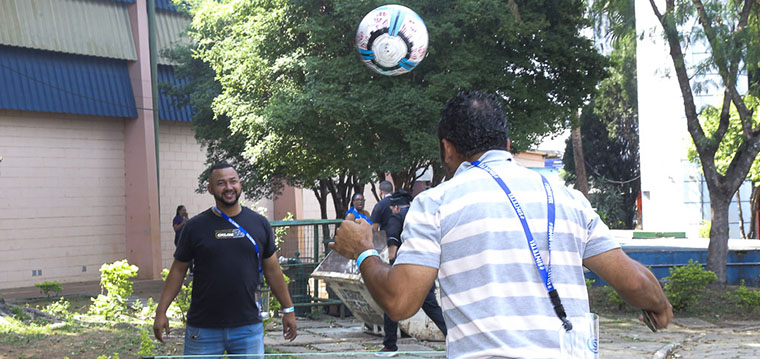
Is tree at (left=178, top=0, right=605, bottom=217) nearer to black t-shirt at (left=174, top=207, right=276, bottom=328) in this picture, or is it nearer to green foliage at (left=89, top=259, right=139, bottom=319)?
green foliage at (left=89, top=259, right=139, bottom=319)

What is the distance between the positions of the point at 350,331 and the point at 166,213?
14391 millimetres

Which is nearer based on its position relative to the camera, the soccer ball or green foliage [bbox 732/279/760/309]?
the soccer ball

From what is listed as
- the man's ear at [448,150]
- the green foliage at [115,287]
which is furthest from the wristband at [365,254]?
the green foliage at [115,287]

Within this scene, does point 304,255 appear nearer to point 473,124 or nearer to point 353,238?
point 353,238

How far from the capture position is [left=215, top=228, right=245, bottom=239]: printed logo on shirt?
520 cm

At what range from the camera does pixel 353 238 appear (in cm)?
272

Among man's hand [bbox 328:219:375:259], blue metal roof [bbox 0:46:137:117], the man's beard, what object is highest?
blue metal roof [bbox 0:46:137:117]

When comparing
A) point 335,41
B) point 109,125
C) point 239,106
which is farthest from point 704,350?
point 109,125

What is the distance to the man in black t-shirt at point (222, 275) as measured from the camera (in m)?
5.12

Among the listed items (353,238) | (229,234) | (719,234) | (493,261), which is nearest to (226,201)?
(229,234)

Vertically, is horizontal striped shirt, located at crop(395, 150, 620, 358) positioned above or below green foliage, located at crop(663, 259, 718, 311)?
above

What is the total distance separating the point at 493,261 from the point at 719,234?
44.2 ft

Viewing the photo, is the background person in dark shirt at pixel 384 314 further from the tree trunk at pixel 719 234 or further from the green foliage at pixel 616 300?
the tree trunk at pixel 719 234

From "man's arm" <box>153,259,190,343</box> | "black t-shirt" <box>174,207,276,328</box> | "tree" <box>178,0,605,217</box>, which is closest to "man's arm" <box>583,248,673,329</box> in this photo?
"black t-shirt" <box>174,207,276,328</box>
